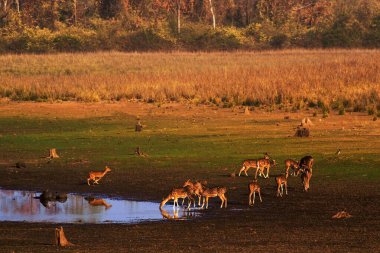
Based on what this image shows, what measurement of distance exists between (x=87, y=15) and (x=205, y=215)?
78.2 m

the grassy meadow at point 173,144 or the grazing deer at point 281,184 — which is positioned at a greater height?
the grazing deer at point 281,184

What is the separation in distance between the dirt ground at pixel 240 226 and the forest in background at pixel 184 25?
187ft

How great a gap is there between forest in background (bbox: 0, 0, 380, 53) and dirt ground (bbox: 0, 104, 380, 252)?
57.0m

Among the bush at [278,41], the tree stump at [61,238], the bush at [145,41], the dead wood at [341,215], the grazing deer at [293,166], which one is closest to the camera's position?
the tree stump at [61,238]


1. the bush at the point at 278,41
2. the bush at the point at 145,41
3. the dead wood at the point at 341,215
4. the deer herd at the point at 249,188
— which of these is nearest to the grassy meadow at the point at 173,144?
the deer herd at the point at 249,188

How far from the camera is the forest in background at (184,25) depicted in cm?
7712

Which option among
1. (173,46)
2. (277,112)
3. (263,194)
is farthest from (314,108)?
(173,46)

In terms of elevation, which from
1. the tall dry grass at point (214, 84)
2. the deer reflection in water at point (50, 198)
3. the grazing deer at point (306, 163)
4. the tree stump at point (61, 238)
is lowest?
the tall dry grass at point (214, 84)

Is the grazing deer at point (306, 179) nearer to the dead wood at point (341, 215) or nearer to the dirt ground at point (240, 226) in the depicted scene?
the dirt ground at point (240, 226)

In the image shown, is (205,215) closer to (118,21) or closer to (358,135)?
(358,135)

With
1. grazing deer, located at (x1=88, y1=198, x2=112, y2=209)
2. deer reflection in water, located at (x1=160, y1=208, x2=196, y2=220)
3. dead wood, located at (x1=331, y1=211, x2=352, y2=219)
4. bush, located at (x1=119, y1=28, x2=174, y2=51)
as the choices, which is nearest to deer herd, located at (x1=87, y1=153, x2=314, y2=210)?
deer reflection in water, located at (x1=160, y1=208, x2=196, y2=220)

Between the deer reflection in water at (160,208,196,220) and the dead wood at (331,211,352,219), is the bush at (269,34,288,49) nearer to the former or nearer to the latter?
the deer reflection in water at (160,208,196,220)

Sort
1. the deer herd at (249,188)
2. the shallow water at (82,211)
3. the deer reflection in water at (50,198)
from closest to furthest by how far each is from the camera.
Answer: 1. the shallow water at (82,211)
2. the deer herd at (249,188)
3. the deer reflection in water at (50,198)

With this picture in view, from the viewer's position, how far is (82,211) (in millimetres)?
15617
